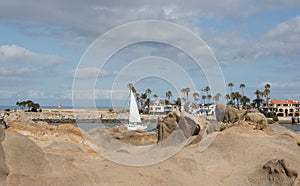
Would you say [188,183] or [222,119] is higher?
[222,119]

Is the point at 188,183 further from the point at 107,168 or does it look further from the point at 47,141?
the point at 47,141

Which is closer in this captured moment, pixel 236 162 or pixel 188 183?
pixel 188 183

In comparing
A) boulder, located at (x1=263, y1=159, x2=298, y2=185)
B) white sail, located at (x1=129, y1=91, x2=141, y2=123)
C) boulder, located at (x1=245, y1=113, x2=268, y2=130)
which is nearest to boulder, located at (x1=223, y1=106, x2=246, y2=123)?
boulder, located at (x1=245, y1=113, x2=268, y2=130)

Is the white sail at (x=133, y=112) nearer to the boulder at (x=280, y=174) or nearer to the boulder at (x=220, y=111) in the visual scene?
the boulder at (x=220, y=111)

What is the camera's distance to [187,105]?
3881 cm

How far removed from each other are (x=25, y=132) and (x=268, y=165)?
1339cm

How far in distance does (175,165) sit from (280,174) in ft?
13.4

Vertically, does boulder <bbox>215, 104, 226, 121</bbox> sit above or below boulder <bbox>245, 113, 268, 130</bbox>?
above

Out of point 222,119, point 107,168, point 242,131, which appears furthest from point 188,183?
point 222,119

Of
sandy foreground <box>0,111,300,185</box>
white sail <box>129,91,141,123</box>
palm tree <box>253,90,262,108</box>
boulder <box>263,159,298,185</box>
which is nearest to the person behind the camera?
sandy foreground <box>0,111,300,185</box>

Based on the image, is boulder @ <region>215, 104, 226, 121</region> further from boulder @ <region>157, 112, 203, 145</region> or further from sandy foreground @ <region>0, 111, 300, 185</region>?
sandy foreground @ <region>0, 111, 300, 185</region>

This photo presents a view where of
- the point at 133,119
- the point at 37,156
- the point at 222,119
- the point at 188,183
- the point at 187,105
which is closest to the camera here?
the point at 37,156

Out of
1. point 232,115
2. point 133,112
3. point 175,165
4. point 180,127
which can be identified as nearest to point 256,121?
point 232,115

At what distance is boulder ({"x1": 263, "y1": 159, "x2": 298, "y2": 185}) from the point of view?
50.1 ft
